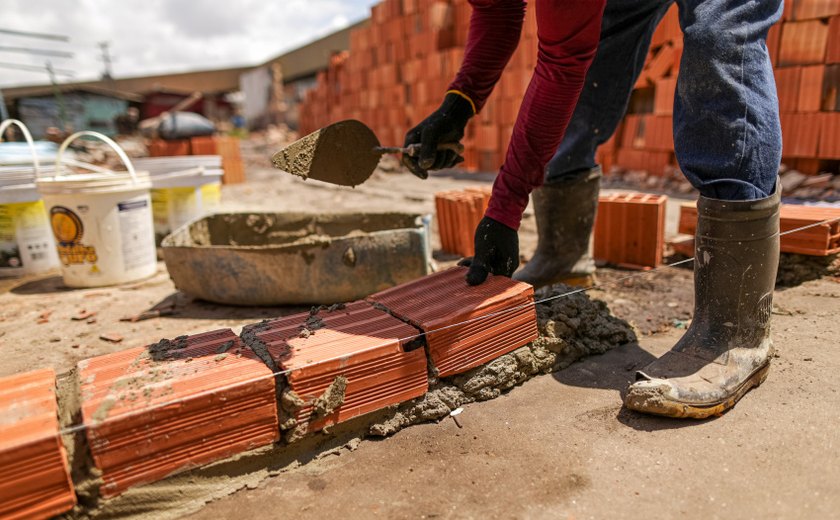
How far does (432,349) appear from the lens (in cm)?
178

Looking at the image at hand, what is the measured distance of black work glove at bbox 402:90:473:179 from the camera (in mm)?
2211

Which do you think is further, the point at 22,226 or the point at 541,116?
the point at 22,226

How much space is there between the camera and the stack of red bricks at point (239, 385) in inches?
51.1

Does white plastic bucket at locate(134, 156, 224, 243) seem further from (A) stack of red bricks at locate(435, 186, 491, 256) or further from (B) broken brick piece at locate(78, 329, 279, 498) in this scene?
(B) broken brick piece at locate(78, 329, 279, 498)

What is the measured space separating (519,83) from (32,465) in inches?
381

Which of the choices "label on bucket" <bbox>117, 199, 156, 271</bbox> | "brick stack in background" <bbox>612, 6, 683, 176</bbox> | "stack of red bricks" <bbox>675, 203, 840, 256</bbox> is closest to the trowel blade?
"stack of red bricks" <bbox>675, 203, 840, 256</bbox>

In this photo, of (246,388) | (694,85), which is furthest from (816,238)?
(246,388)

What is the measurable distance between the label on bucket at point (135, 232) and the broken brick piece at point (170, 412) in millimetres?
2387

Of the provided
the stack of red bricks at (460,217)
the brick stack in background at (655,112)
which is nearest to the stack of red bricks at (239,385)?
the stack of red bricks at (460,217)

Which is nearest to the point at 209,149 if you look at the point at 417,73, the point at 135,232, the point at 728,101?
the point at 417,73

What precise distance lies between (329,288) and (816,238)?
2.61 m

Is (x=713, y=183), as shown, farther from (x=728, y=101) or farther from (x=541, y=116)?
(x=541, y=116)

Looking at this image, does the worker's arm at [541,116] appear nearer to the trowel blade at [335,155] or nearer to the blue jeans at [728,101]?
the blue jeans at [728,101]

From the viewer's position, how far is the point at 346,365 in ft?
5.32
